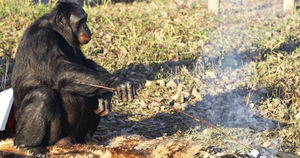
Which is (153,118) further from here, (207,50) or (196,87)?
(207,50)

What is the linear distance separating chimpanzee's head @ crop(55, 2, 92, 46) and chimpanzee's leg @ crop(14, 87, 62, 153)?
686 mm

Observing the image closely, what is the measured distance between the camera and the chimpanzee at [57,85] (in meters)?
3.76

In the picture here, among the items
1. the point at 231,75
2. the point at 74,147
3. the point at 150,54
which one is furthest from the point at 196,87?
the point at 74,147

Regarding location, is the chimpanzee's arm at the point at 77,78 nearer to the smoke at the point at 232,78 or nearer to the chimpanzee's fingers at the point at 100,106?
the chimpanzee's fingers at the point at 100,106

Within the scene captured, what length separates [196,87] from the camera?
6102mm

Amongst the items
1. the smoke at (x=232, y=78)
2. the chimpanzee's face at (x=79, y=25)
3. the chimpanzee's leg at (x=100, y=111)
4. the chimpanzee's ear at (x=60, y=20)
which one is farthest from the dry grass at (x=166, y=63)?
the chimpanzee's ear at (x=60, y=20)

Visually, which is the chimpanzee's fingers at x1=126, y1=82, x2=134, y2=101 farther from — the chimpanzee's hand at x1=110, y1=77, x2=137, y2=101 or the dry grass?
the dry grass

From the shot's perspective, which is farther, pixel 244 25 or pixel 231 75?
pixel 244 25

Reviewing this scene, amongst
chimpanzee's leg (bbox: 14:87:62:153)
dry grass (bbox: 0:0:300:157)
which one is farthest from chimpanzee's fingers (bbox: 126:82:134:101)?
chimpanzee's leg (bbox: 14:87:62:153)

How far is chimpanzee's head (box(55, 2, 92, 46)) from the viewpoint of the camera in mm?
4227

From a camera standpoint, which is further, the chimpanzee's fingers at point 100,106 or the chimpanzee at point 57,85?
the chimpanzee's fingers at point 100,106

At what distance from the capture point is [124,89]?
3.55 m

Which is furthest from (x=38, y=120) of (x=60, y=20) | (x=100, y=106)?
(x=60, y=20)

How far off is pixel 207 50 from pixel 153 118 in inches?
88.8
